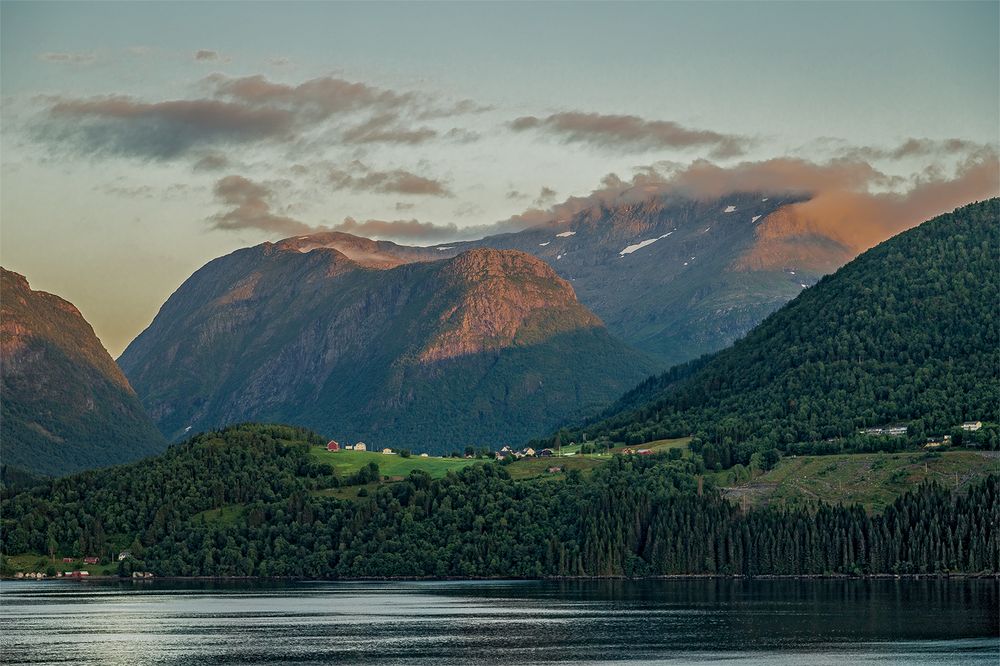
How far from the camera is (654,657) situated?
174 metres

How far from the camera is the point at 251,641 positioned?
652ft

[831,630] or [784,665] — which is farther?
→ [831,630]

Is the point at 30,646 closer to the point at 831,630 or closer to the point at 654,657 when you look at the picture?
the point at 654,657

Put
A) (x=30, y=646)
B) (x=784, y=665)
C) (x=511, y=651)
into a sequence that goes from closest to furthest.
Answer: (x=784, y=665)
(x=511, y=651)
(x=30, y=646)

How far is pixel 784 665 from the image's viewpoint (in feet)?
539

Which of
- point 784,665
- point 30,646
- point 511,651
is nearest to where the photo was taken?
point 784,665

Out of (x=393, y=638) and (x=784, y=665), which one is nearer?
(x=784, y=665)

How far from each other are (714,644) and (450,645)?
98.9 ft

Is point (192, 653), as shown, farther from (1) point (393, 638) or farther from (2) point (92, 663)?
(1) point (393, 638)

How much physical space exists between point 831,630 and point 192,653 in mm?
74744

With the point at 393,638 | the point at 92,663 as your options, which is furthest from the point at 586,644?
the point at 92,663

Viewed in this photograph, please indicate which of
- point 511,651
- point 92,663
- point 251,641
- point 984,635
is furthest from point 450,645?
point 984,635

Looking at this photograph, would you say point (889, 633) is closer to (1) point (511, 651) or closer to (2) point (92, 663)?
(1) point (511, 651)

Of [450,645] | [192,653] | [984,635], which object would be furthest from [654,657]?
[192,653]
